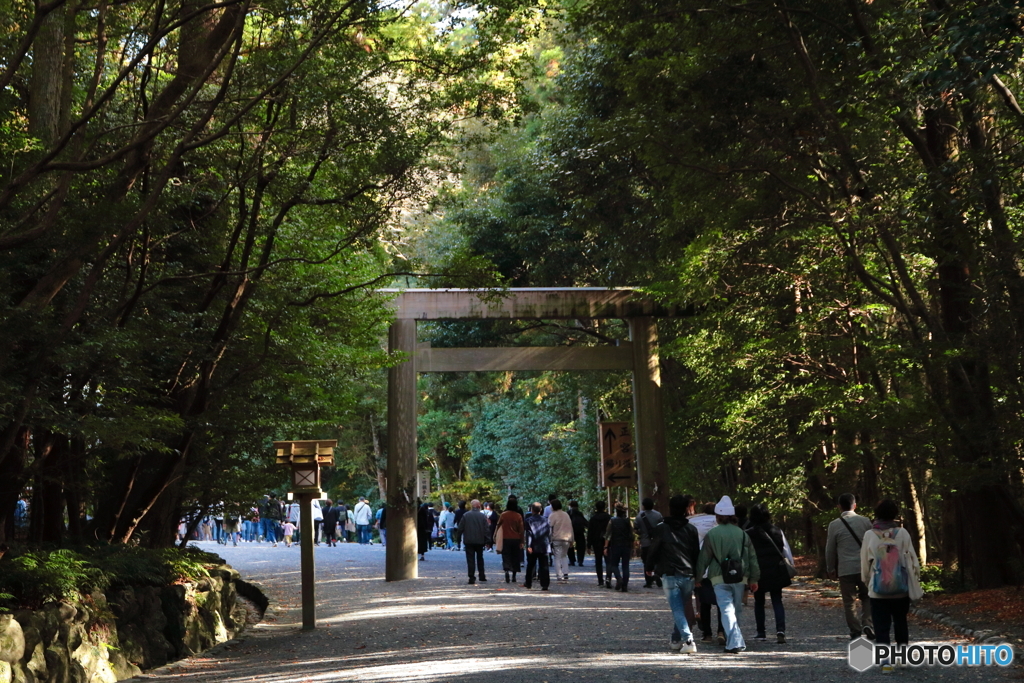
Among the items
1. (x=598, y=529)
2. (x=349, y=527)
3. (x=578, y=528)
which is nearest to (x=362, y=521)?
(x=349, y=527)

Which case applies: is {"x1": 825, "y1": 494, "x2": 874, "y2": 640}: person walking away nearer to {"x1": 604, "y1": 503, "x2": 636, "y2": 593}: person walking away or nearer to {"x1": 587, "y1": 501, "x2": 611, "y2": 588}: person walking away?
{"x1": 604, "y1": 503, "x2": 636, "y2": 593}: person walking away

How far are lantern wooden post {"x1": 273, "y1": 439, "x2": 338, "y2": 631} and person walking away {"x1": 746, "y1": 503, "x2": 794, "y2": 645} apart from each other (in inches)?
189

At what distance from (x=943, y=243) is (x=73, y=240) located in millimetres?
7284

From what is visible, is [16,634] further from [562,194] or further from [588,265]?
[588,265]

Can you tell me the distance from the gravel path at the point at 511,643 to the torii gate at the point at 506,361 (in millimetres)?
1499

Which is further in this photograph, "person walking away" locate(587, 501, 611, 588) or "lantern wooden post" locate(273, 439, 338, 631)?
"person walking away" locate(587, 501, 611, 588)

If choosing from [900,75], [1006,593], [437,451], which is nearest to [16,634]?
[900,75]

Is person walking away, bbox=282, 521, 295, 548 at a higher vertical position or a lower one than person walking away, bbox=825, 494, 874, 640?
lower

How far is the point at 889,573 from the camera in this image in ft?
23.7

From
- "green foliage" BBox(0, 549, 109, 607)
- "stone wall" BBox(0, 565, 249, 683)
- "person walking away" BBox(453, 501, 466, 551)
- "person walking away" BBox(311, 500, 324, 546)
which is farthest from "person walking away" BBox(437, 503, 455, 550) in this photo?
"green foliage" BBox(0, 549, 109, 607)

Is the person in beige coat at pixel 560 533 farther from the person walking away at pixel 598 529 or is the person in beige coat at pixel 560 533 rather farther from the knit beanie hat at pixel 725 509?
the knit beanie hat at pixel 725 509

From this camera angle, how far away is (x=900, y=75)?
859 cm

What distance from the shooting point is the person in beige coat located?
15.6m

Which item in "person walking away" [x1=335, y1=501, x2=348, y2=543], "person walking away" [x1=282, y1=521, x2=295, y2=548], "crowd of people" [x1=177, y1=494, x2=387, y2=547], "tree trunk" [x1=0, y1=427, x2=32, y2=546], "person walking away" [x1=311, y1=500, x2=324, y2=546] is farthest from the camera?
"person walking away" [x1=335, y1=501, x2=348, y2=543]
